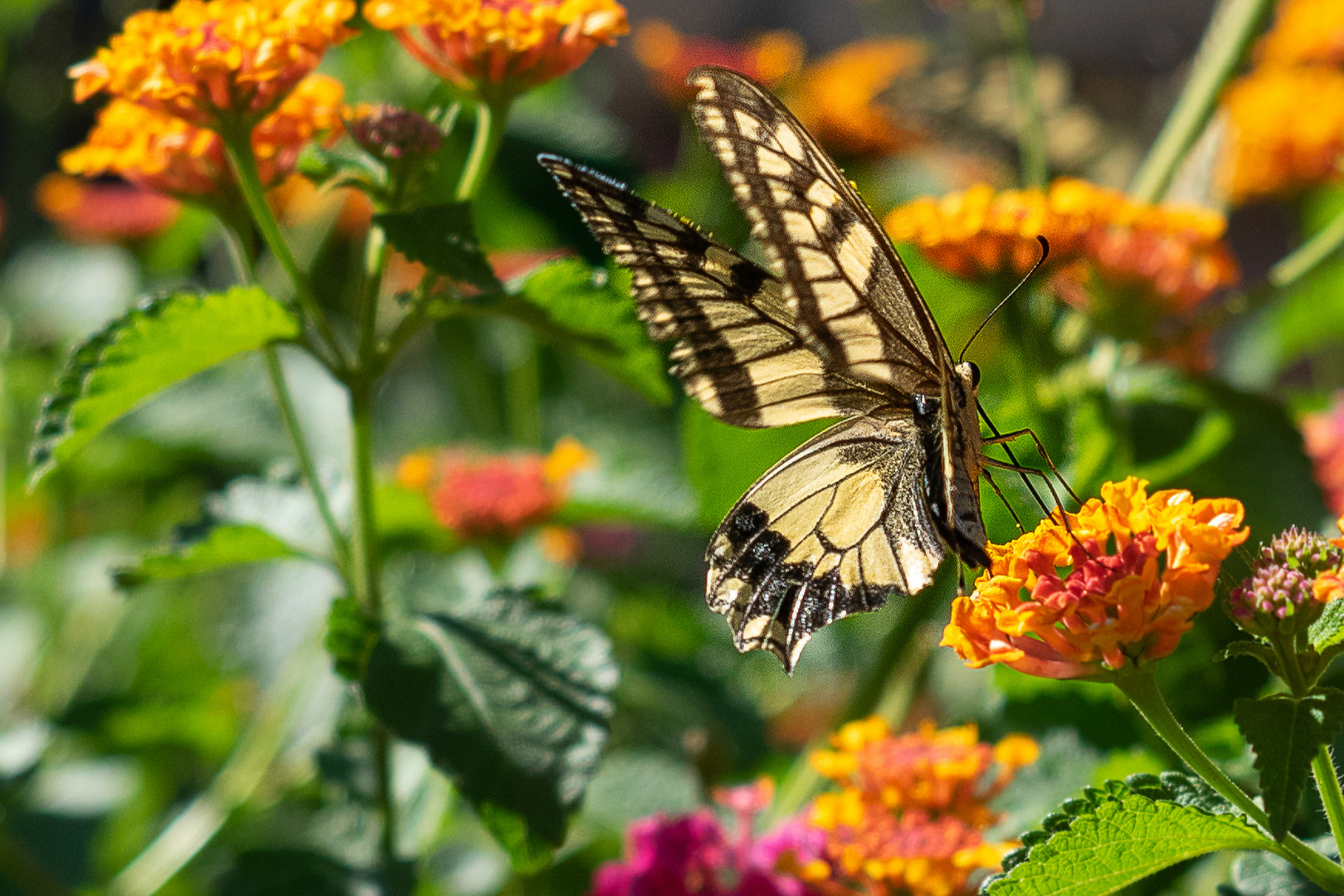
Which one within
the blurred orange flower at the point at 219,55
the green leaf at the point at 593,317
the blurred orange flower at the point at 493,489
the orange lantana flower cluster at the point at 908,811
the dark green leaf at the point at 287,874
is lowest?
the dark green leaf at the point at 287,874

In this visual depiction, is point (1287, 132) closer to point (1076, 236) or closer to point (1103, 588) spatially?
point (1076, 236)

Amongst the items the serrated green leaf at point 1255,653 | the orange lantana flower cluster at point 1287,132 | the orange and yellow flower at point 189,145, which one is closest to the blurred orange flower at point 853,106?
the orange lantana flower cluster at point 1287,132

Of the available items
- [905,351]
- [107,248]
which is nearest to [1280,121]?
[905,351]

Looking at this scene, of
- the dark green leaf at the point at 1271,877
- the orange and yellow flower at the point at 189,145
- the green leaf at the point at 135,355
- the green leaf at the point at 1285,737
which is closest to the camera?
the green leaf at the point at 1285,737

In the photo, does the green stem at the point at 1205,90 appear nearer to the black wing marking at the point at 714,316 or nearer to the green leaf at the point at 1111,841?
the black wing marking at the point at 714,316

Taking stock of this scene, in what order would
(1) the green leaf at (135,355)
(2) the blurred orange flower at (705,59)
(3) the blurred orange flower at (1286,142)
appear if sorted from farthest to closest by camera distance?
1. (2) the blurred orange flower at (705,59)
2. (3) the blurred orange flower at (1286,142)
3. (1) the green leaf at (135,355)

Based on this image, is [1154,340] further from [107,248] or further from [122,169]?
[107,248]

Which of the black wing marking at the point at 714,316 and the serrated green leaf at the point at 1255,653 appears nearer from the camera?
the serrated green leaf at the point at 1255,653

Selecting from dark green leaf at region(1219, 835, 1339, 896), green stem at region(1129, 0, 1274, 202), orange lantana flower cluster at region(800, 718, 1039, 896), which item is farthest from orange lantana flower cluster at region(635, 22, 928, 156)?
dark green leaf at region(1219, 835, 1339, 896)
